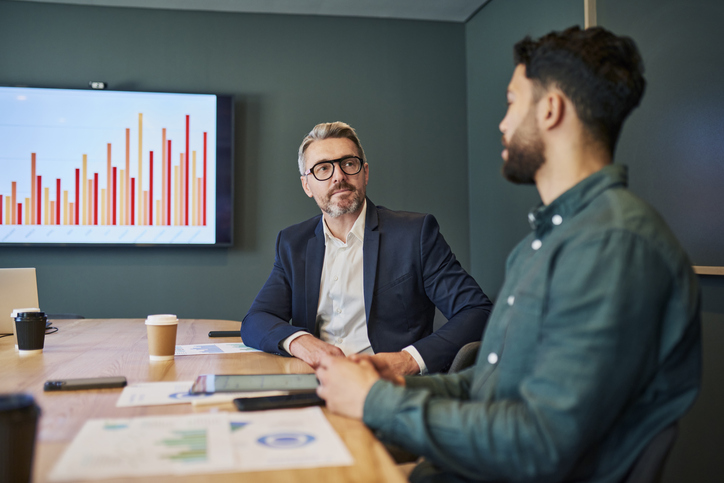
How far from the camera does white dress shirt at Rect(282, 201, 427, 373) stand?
6.66 ft

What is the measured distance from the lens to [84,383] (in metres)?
1.18

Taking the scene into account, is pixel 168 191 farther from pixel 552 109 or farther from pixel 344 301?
pixel 552 109

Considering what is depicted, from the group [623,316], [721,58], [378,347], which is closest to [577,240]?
[623,316]

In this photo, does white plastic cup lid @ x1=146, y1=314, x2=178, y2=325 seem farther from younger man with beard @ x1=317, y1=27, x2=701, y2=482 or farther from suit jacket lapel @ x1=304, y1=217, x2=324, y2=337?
younger man with beard @ x1=317, y1=27, x2=701, y2=482

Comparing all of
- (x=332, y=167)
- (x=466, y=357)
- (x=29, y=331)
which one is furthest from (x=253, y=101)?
(x=466, y=357)

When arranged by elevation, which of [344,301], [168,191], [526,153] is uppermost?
[168,191]

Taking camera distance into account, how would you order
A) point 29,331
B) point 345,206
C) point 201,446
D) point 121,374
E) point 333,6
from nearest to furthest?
point 201,446 < point 121,374 < point 29,331 < point 345,206 < point 333,6

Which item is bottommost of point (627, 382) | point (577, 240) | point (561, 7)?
point (627, 382)

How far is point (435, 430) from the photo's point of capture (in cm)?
84

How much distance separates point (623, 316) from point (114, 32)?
389 cm

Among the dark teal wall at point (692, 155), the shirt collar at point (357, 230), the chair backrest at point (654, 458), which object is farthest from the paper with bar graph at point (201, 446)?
the dark teal wall at point (692, 155)

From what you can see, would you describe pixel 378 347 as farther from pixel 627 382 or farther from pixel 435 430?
pixel 627 382

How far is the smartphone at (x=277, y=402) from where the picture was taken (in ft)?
3.25

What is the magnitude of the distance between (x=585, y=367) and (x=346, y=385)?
411mm
